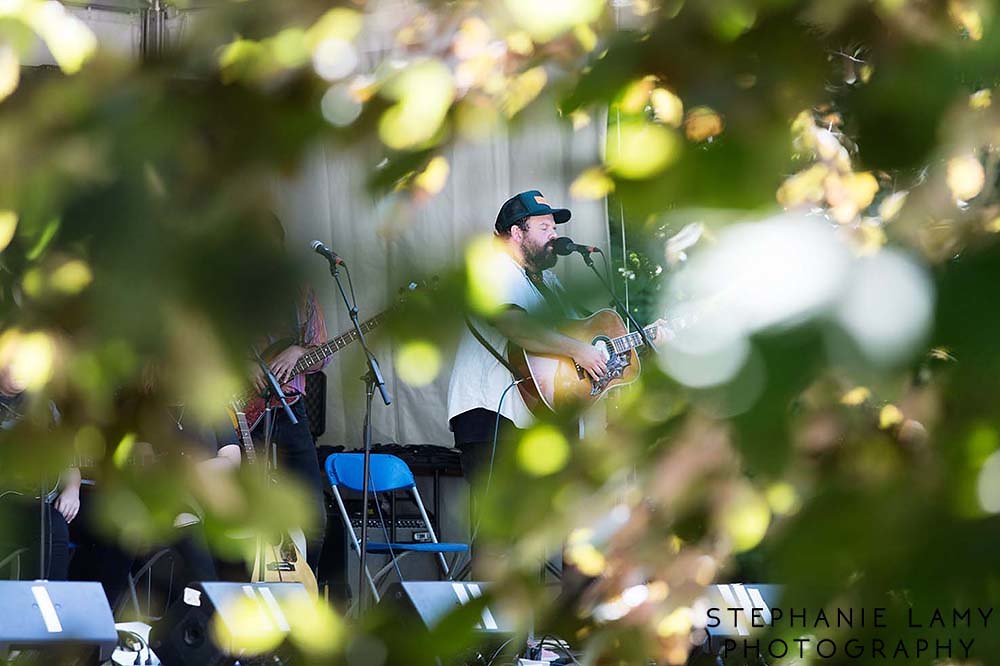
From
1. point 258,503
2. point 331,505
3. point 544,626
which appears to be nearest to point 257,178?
point 258,503

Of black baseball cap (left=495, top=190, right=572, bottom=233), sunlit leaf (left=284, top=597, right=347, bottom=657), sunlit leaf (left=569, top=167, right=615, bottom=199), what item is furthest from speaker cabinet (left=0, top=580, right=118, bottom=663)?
sunlit leaf (left=569, top=167, right=615, bottom=199)

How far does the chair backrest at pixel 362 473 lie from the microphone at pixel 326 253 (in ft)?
12.8

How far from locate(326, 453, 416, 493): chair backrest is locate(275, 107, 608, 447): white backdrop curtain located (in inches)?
150

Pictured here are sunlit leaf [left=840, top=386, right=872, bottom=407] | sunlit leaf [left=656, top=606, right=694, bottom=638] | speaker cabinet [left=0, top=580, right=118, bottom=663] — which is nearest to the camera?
sunlit leaf [left=840, top=386, right=872, bottom=407]

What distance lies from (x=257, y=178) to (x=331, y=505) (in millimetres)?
4256

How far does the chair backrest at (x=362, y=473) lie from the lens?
14.5 feet

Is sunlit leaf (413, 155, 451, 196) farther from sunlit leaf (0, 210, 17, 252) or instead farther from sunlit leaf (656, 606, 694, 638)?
sunlit leaf (656, 606, 694, 638)

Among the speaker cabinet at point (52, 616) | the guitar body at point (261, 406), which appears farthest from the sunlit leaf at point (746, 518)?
the guitar body at point (261, 406)

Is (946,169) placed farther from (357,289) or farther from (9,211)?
(9,211)

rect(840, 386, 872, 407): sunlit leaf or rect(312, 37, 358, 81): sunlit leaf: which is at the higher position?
rect(312, 37, 358, 81): sunlit leaf

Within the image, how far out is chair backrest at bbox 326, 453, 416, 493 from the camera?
173 inches

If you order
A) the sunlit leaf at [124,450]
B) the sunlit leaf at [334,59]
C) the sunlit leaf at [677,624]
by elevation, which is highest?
the sunlit leaf at [334,59]

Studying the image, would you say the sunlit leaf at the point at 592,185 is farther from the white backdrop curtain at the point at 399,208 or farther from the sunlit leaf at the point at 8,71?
the sunlit leaf at the point at 8,71

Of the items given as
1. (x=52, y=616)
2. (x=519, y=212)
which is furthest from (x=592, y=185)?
(x=519, y=212)
